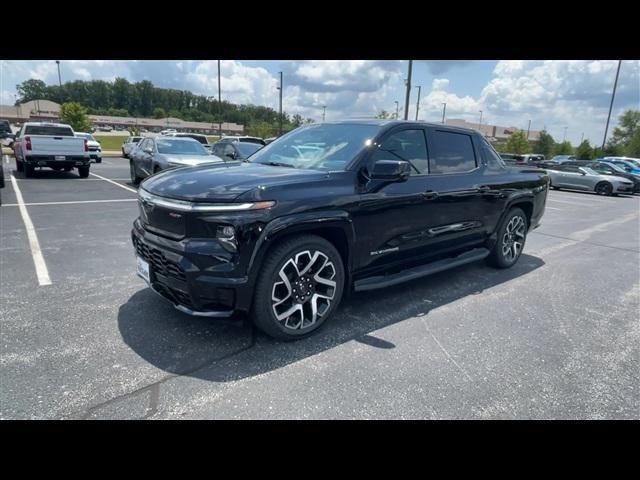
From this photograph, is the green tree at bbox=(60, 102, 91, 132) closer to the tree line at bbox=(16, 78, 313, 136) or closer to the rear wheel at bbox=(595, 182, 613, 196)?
the rear wheel at bbox=(595, 182, 613, 196)

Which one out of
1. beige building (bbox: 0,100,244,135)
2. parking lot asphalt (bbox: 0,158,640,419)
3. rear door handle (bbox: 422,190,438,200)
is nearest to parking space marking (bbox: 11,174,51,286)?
parking lot asphalt (bbox: 0,158,640,419)

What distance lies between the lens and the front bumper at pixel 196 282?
282 cm

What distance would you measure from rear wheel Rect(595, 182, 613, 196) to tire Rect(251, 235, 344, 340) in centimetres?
1996

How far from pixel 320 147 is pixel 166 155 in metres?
8.15

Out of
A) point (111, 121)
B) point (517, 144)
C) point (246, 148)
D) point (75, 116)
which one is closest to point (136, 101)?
point (111, 121)

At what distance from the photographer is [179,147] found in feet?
37.8

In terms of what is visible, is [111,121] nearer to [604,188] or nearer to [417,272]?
[604,188]

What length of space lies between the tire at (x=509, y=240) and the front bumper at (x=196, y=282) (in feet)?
12.6

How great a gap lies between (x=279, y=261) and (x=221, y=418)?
3.76 feet

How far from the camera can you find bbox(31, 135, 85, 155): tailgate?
1260cm

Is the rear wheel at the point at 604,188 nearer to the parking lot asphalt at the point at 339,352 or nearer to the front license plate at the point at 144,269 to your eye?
the parking lot asphalt at the point at 339,352
